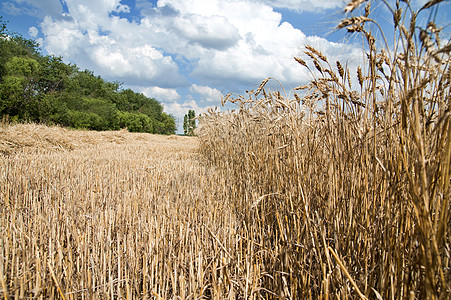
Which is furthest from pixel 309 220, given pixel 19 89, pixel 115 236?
pixel 19 89

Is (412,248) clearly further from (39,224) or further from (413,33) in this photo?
(39,224)

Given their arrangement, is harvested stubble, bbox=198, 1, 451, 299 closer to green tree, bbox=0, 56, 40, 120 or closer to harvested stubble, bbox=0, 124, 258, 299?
harvested stubble, bbox=0, 124, 258, 299

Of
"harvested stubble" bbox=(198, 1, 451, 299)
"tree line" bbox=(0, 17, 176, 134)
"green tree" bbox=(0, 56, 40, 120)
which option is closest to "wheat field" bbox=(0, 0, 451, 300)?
"harvested stubble" bbox=(198, 1, 451, 299)

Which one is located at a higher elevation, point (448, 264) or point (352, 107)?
point (352, 107)

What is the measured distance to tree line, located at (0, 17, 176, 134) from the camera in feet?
70.4

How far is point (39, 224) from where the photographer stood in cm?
213

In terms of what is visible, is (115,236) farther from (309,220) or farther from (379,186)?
(379,186)

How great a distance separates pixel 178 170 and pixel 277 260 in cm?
340

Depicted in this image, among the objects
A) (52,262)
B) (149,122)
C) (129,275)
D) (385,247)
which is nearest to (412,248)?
(385,247)

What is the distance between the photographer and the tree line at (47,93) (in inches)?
845

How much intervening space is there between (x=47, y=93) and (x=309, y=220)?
3510cm

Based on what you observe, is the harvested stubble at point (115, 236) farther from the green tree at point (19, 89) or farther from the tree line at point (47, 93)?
the green tree at point (19, 89)

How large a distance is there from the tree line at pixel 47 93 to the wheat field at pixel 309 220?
59.0 ft

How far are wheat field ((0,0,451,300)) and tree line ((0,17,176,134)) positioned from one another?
59.0ft
